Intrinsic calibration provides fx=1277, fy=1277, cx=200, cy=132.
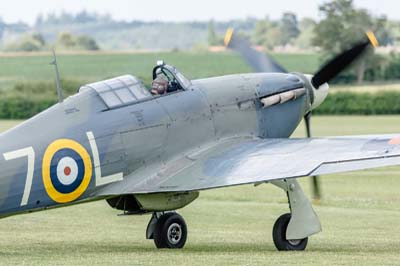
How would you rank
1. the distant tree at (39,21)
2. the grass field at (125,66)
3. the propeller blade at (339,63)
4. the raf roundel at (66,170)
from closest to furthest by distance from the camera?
1. the raf roundel at (66,170)
2. the propeller blade at (339,63)
3. the grass field at (125,66)
4. the distant tree at (39,21)

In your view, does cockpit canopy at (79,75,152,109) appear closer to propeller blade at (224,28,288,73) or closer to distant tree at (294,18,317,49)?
propeller blade at (224,28,288,73)

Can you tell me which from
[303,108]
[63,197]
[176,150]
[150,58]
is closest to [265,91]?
[303,108]

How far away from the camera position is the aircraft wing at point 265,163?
15.2m

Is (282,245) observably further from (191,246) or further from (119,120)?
(119,120)

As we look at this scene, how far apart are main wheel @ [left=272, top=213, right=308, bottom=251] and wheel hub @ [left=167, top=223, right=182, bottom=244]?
3.96 ft

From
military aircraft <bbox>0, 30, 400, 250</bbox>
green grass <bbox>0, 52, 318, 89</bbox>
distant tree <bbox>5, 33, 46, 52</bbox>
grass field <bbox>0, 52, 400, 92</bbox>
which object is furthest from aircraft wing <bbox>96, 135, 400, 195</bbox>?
distant tree <bbox>5, 33, 46, 52</bbox>

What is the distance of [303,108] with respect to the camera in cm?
1852

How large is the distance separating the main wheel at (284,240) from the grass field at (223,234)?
7.9 inches

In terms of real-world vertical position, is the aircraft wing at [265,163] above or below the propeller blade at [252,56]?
below

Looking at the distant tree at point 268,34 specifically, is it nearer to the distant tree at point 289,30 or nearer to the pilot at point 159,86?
the distant tree at point 289,30

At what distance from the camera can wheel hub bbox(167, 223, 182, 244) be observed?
16.3 m

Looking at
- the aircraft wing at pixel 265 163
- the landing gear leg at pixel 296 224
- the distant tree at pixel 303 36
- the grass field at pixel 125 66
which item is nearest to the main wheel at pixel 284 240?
the landing gear leg at pixel 296 224

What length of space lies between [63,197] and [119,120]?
1340 millimetres

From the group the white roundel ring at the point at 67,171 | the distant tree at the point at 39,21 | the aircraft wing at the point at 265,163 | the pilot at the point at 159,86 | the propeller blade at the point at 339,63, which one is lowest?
the distant tree at the point at 39,21
